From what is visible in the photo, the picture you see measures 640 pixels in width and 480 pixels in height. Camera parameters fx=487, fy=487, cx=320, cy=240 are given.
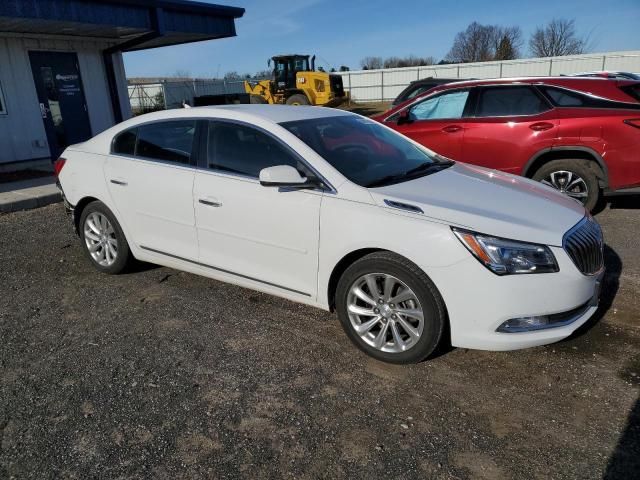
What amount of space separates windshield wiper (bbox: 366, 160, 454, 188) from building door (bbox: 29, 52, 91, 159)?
414 inches

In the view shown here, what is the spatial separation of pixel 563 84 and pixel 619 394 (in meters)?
4.50

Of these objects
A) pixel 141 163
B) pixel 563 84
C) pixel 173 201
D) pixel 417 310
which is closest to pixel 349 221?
pixel 417 310

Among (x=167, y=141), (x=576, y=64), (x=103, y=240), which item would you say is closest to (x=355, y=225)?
(x=167, y=141)

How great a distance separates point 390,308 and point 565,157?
4.25 metres

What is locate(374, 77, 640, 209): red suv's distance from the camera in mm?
5684

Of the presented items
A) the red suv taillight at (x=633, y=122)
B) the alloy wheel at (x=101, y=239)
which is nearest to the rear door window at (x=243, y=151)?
the alloy wheel at (x=101, y=239)

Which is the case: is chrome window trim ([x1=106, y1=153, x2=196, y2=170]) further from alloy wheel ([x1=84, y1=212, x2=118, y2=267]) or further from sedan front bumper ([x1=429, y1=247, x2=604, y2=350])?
sedan front bumper ([x1=429, y1=247, x2=604, y2=350])

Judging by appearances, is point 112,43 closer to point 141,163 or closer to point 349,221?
point 141,163

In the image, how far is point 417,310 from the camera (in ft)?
9.84

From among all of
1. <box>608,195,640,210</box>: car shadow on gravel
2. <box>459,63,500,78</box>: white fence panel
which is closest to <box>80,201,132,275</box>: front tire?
<box>608,195,640,210</box>: car shadow on gravel

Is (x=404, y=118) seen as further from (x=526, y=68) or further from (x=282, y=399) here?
(x=526, y=68)

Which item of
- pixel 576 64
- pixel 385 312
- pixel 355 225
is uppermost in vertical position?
pixel 576 64

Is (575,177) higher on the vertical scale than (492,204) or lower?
lower

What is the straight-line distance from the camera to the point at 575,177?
602 centimetres
